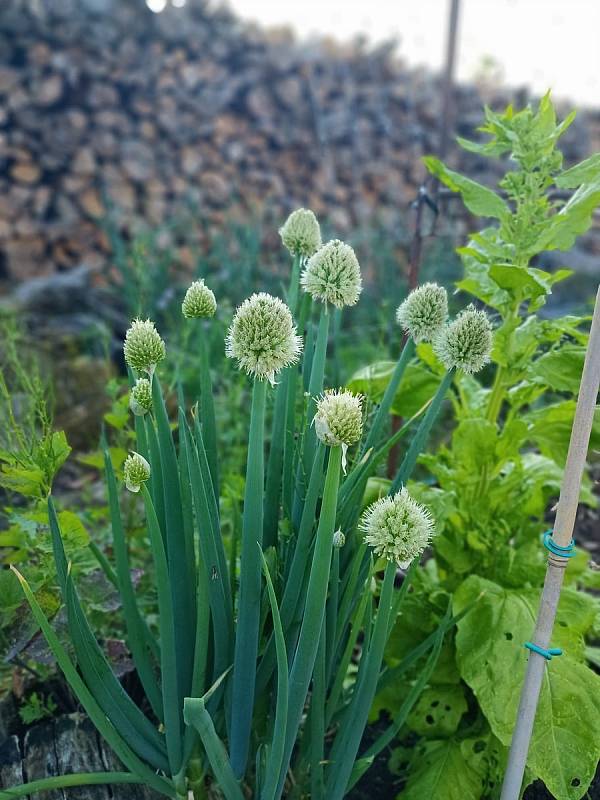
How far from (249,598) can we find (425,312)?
50cm

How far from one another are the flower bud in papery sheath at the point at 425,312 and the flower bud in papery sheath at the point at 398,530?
0.97 ft

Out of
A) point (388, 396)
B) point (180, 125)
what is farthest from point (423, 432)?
point (180, 125)

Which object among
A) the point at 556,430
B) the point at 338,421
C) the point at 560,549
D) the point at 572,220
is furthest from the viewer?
the point at 556,430

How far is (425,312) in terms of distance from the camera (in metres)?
1.07

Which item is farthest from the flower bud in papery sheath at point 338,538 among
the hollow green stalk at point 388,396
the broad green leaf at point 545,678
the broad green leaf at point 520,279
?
the broad green leaf at point 520,279

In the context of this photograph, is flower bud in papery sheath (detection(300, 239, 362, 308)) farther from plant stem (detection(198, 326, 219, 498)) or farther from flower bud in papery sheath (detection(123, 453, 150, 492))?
flower bud in papery sheath (detection(123, 453, 150, 492))

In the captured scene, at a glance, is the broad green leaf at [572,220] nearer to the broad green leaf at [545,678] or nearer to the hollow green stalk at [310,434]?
the hollow green stalk at [310,434]

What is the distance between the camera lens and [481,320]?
101cm

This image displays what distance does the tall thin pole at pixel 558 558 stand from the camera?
1.01 meters

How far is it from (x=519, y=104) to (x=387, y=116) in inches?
59.5

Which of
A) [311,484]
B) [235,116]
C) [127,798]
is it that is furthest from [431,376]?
[235,116]

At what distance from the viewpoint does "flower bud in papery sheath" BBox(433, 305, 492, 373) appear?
1003 mm

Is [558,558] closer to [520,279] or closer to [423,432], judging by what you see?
[423,432]

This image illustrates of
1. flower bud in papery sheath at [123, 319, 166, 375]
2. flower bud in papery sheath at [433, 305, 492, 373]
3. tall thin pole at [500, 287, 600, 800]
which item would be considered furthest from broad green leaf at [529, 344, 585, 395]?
flower bud in papery sheath at [123, 319, 166, 375]
